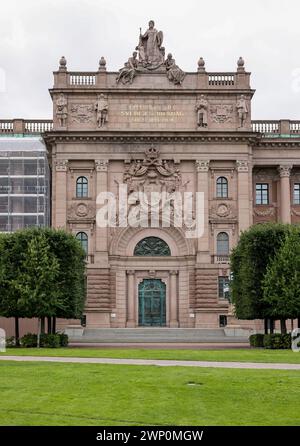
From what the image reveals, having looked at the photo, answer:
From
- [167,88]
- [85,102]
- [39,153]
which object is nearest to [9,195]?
[39,153]

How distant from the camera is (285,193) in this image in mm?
82688

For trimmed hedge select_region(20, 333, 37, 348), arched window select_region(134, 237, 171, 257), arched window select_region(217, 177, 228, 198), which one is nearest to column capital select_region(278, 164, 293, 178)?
arched window select_region(217, 177, 228, 198)

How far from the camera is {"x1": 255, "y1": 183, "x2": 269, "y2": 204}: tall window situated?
277ft

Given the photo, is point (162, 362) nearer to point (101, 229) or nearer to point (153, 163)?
point (101, 229)

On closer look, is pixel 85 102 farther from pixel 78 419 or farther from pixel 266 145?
pixel 78 419

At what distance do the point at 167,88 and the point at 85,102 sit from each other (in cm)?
812

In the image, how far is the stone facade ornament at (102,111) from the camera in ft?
262

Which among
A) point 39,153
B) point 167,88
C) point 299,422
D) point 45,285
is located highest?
point 167,88

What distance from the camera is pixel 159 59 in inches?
3219

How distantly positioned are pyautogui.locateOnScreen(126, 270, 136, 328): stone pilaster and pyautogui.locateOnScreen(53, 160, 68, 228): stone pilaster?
8.06 meters

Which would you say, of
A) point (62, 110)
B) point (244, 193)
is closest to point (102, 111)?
point (62, 110)

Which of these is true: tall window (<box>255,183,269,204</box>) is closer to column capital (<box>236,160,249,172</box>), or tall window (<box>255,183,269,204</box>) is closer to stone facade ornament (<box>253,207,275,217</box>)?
stone facade ornament (<box>253,207,275,217</box>)

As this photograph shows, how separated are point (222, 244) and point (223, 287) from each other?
446 centimetres
